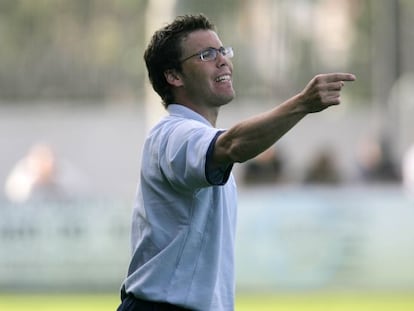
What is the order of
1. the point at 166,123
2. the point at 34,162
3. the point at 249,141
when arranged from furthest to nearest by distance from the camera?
the point at 34,162
the point at 166,123
the point at 249,141

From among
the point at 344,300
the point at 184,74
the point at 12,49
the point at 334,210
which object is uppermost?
the point at 12,49

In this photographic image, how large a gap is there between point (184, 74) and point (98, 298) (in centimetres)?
1056

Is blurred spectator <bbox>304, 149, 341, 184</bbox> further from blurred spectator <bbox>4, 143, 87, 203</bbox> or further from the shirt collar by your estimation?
the shirt collar

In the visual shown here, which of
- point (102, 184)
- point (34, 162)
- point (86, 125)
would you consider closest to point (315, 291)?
point (34, 162)

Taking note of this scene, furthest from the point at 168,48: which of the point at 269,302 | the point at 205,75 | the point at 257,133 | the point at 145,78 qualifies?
the point at 145,78

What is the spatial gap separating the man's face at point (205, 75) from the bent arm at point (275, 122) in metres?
0.56

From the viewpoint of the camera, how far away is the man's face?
19.8 feet

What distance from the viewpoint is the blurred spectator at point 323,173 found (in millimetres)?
18000

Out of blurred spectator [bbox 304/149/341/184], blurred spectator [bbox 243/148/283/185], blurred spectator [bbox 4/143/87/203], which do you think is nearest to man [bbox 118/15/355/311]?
blurred spectator [bbox 4/143/87/203]

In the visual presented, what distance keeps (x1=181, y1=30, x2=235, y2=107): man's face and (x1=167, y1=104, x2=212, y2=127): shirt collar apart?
0.18ft

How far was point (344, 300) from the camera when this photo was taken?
52.5 ft

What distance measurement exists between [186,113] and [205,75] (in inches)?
7.2

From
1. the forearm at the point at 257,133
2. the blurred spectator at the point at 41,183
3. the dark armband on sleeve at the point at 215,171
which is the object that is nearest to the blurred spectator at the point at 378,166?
the blurred spectator at the point at 41,183

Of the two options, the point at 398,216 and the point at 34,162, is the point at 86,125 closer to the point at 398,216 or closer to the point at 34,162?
the point at 34,162
